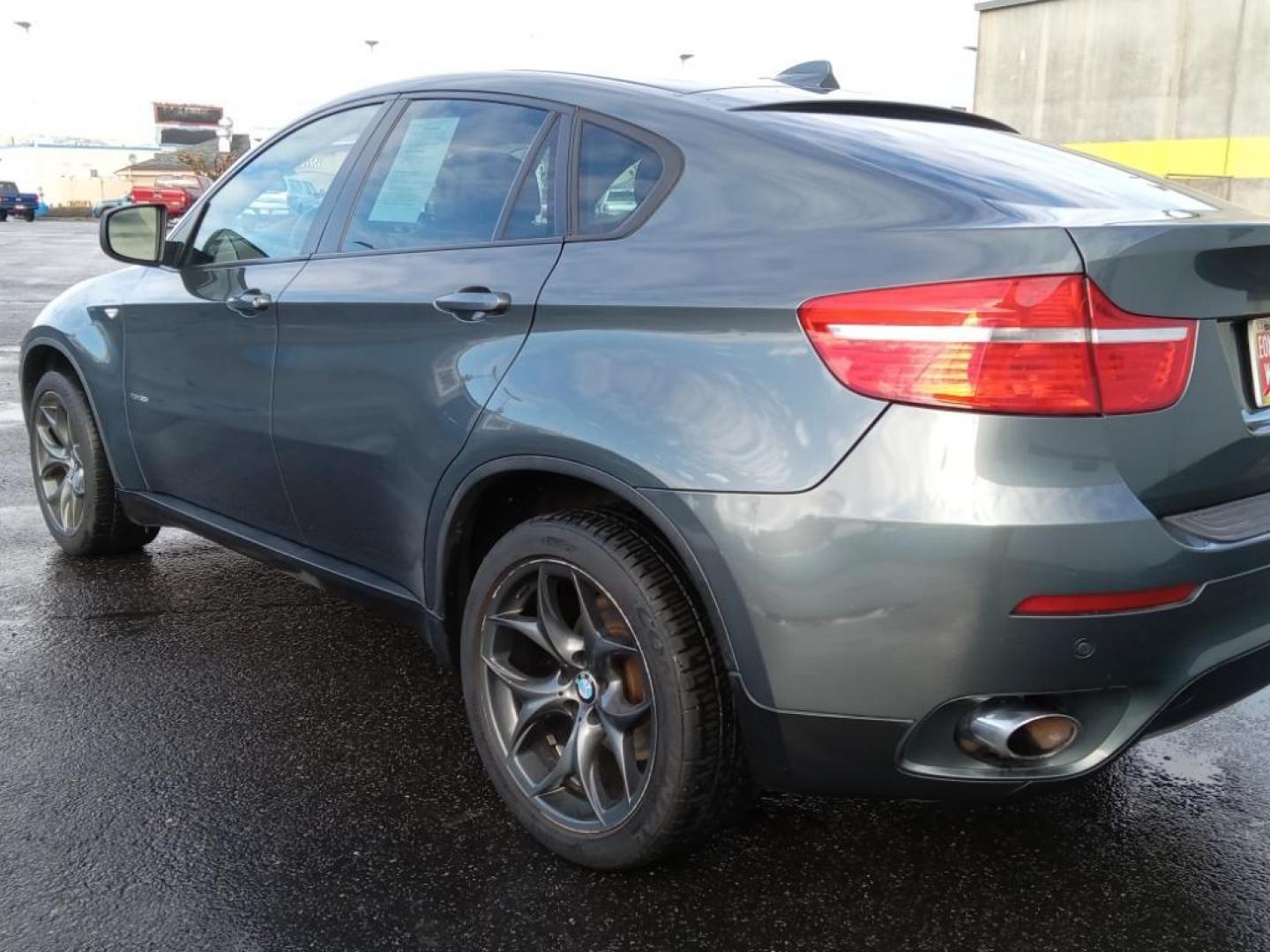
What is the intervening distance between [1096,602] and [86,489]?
3.70 m

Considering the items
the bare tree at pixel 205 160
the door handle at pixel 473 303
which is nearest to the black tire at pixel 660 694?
the door handle at pixel 473 303

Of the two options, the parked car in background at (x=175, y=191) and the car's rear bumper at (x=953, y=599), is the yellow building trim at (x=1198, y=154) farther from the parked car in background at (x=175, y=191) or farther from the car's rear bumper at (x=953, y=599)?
the car's rear bumper at (x=953, y=599)

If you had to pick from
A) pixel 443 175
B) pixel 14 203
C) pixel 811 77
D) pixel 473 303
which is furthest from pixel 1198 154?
pixel 14 203

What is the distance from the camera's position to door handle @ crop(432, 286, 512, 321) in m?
2.60

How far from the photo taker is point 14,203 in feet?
157

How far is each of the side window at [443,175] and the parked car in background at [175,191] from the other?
107 feet

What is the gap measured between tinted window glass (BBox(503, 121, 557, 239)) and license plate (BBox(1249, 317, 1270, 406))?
1.40 metres

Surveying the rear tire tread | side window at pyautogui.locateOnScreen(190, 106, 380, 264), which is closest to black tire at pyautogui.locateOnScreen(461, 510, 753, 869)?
the rear tire tread

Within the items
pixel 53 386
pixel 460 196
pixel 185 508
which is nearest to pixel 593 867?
pixel 460 196

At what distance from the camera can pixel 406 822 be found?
2.78 metres

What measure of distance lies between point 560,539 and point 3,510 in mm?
3981

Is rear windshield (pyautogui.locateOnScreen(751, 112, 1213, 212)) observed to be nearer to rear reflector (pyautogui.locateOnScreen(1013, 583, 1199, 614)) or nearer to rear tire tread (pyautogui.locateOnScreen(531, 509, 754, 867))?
rear reflector (pyautogui.locateOnScreen(1013, 583, 1199, 614))

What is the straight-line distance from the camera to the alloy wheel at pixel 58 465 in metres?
4.56

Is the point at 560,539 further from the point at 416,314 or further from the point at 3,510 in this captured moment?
the point at 3,510
